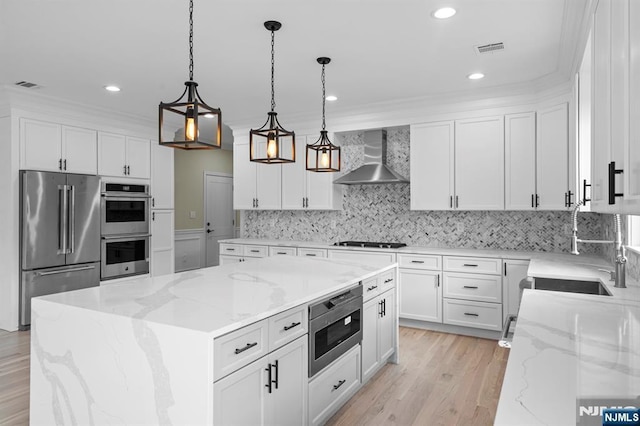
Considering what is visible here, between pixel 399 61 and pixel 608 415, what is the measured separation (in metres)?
3.17

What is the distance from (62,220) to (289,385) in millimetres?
3961

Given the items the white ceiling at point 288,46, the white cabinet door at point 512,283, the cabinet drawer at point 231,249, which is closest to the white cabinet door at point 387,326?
the white cabinet door at point 512,283

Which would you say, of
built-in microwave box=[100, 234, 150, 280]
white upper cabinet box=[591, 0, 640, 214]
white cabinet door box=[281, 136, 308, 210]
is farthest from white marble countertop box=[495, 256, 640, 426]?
built-in microwave box=[100, 234, 150, 280]

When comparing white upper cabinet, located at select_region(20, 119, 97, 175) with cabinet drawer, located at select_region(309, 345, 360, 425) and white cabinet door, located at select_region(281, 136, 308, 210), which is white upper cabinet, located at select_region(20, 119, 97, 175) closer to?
white cabinet door, located at select_region(281, 136, 308, 210)

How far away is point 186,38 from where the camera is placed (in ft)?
10.3

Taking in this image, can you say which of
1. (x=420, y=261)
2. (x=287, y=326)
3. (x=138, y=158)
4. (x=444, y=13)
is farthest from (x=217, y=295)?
(x=138, y=158)

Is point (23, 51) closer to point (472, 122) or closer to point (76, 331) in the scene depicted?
point (76, 331)

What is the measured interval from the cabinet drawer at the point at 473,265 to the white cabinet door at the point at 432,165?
635 mm

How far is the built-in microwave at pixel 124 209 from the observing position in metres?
5.35

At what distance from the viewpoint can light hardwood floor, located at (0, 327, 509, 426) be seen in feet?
8.89

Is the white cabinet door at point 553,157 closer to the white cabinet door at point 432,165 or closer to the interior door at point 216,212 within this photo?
the white cabinet door at point 432,165

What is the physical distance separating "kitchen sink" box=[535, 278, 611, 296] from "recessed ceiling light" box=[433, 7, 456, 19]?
203cm

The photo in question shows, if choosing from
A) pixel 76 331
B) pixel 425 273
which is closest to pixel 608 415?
pixel 76 331

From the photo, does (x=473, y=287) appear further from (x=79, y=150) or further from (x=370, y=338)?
(x=79, y=150)
